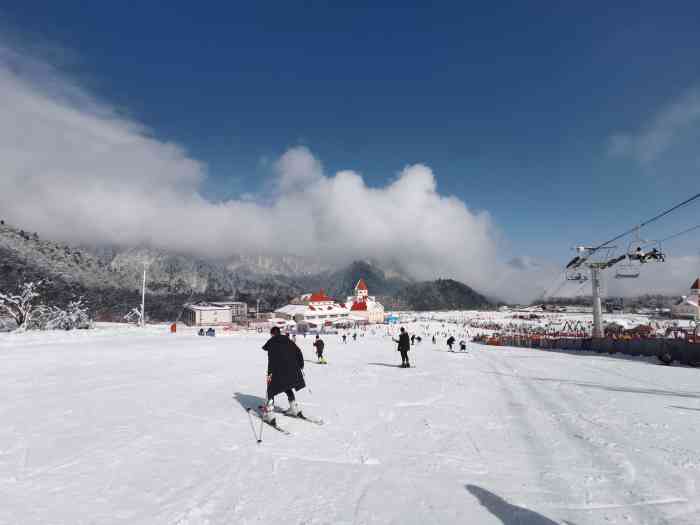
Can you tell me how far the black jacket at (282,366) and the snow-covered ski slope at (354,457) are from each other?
749mm

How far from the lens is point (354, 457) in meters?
5.24

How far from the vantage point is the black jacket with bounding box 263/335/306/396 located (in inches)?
279

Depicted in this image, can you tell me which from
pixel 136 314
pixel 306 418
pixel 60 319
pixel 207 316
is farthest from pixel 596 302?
pixel 136 314

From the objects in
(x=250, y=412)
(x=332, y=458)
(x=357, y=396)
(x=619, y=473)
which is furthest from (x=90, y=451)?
(x=619, y=473)

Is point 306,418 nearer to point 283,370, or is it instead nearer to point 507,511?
point 283,370

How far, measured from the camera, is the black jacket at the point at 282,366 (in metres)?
7.09

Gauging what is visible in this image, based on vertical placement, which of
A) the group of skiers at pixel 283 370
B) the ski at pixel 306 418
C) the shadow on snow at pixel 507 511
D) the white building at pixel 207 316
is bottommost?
the white building at pixel 207 316

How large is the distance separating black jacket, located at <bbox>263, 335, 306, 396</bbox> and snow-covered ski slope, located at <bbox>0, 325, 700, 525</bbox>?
29.5 inches

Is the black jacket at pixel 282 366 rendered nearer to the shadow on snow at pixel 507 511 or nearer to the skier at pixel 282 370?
the skier at pixel 282 370

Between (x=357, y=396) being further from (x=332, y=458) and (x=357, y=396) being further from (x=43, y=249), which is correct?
(x=43, y=249)

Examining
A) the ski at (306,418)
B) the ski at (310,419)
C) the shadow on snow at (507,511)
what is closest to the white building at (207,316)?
the ski at (306,418)

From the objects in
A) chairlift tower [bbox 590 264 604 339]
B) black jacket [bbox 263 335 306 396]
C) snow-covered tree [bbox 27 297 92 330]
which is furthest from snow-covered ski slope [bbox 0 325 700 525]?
snow-covered tree [bbox 27 297 92 330]

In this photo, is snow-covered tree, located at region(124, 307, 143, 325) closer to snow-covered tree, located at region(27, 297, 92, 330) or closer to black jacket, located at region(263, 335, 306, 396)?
snow-covered tree, located at region(27, 297, 92, 330)

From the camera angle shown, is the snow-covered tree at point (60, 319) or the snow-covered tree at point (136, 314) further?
the snow-covered tree at point (136, 314)
